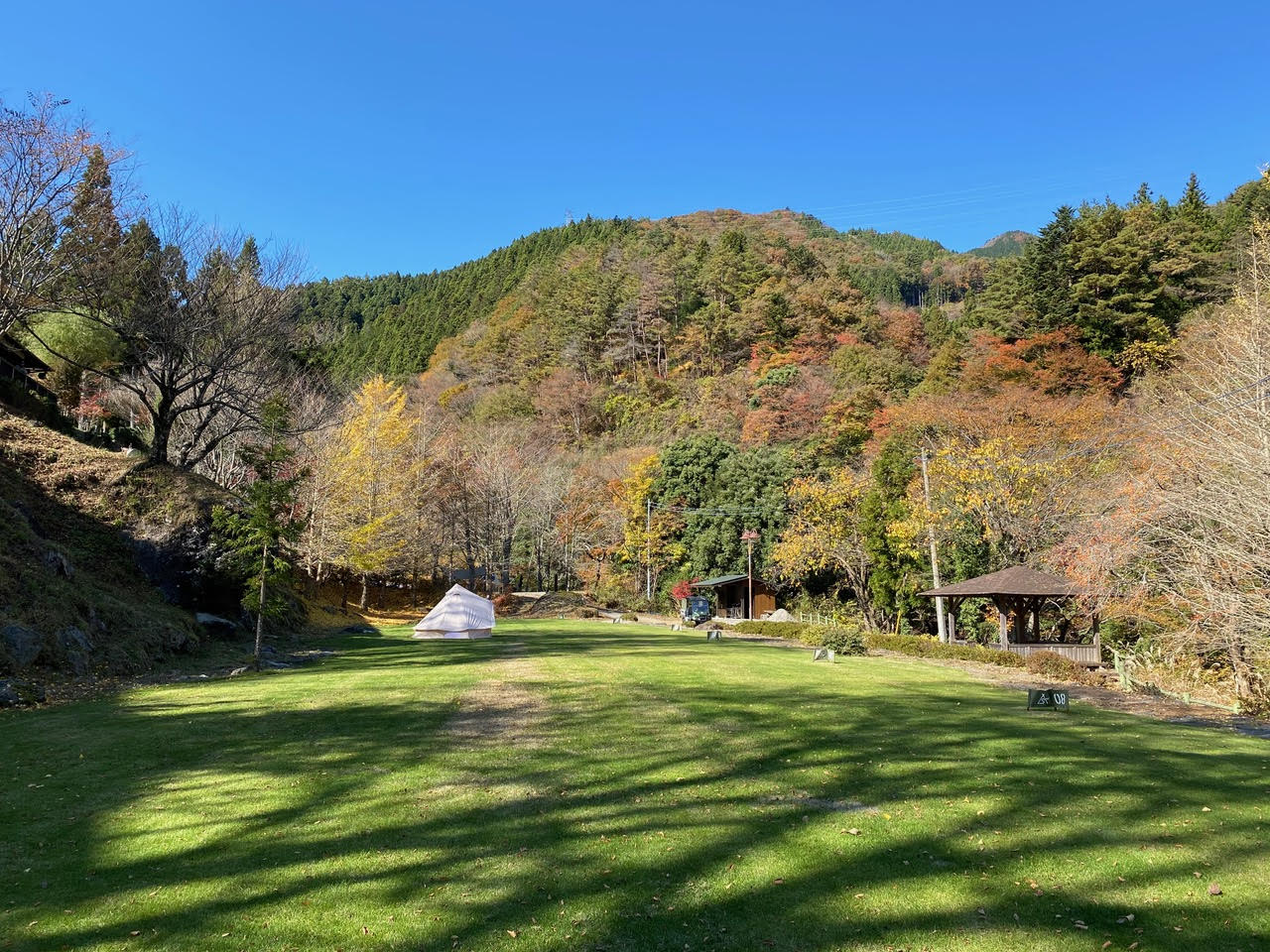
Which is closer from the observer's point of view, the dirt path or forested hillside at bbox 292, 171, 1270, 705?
the dirt path

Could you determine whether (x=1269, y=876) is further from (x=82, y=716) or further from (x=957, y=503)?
(x=957, y=503)

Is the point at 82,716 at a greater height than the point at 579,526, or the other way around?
the point at 579,526

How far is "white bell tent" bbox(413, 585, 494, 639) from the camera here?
2588 cm

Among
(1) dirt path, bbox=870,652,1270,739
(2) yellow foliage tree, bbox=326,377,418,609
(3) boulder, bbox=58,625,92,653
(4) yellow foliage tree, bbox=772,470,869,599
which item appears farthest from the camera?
(4) yellow foliage tree, bbox=772,470,869,599

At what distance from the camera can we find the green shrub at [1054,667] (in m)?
18.7

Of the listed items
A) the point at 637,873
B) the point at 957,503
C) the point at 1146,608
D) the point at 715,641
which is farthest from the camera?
the point at 957,503

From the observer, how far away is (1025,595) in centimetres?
2153

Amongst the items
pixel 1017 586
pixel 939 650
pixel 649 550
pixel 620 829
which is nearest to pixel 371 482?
pixel 649 550

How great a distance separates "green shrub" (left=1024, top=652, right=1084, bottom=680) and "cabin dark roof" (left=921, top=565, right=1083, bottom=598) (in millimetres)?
2180

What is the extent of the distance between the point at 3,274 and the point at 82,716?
49.1 feet

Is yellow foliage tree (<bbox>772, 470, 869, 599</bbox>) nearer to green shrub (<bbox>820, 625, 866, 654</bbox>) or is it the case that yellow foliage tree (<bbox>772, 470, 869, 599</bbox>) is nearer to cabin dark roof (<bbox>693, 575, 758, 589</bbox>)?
cabin dark roof (<bbox>693, 575, 758, 589</bbox>)

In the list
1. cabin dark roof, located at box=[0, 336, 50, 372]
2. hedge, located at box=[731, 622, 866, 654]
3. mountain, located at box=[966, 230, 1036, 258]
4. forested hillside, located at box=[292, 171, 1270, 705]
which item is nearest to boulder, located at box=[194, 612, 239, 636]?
forested hillside, located at box=[292, 171, 1270, 705]

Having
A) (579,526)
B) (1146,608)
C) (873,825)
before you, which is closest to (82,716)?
(873,825)

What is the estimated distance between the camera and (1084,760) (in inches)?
322
